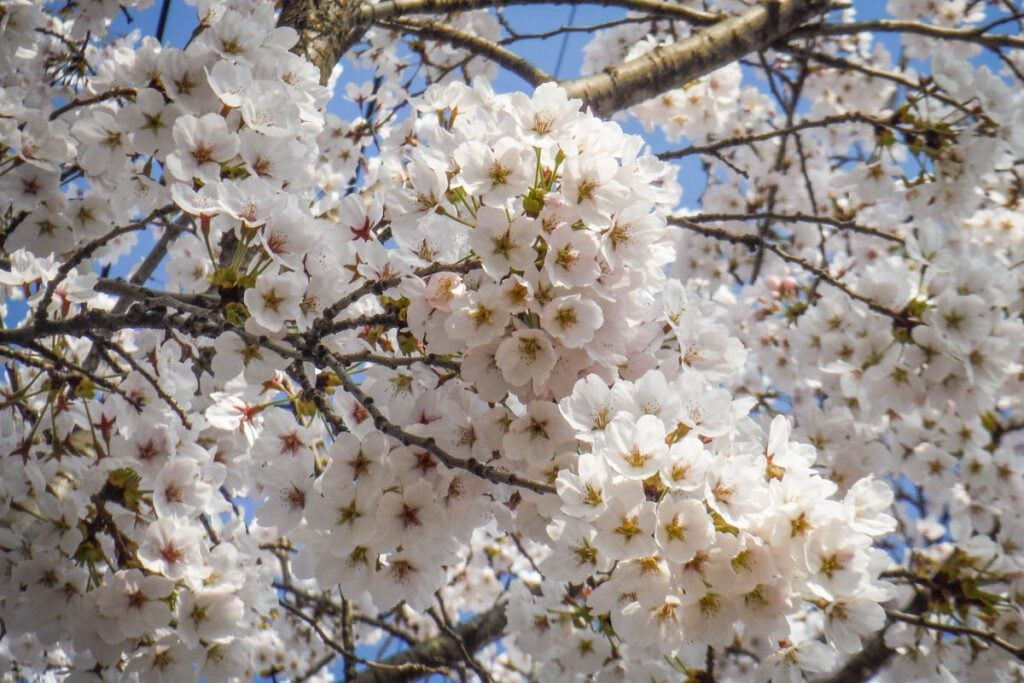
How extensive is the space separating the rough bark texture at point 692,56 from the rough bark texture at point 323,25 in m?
0.74

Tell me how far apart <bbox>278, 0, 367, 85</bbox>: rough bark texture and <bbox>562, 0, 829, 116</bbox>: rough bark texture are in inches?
29.2

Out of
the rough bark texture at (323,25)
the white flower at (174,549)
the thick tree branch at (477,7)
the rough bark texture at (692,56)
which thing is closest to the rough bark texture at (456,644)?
the white flower at (174,549)

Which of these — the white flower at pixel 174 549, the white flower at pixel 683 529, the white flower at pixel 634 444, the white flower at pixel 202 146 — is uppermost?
the white flower at pixel 202 146

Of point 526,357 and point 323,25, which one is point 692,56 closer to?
point 323,25

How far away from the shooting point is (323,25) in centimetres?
226

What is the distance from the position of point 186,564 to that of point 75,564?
24 cm

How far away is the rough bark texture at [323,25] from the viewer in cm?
219

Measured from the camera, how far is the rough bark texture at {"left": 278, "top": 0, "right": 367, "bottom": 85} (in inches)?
86.2

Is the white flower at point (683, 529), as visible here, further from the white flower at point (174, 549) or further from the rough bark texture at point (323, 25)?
the rough bark texture at point (323, 25)

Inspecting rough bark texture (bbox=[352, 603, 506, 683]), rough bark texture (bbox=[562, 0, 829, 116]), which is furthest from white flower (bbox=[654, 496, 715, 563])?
rough bark texture (bbox=[352, 603, 506, 683])

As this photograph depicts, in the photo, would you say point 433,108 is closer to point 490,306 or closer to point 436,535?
point 490,306

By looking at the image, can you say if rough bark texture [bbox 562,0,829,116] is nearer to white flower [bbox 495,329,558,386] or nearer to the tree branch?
the tree branch

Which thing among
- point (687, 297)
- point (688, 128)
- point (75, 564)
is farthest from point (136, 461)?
point (688, 128)

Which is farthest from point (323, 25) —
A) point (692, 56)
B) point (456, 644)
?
point (456, 644)
